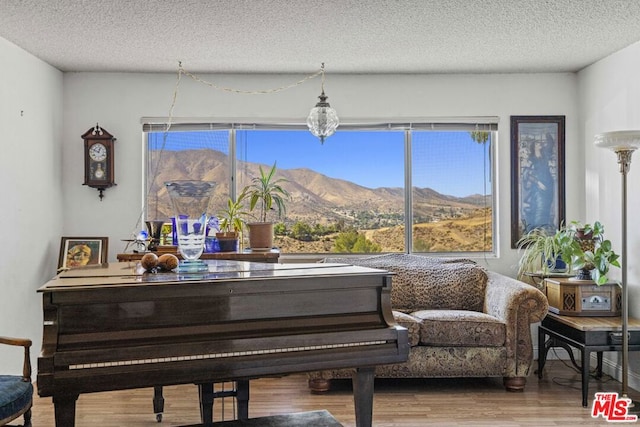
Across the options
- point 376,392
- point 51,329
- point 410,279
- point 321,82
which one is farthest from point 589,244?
point 51,329

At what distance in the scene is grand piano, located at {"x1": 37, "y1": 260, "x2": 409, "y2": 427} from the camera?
2002mm

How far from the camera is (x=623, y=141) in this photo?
11.8 ft

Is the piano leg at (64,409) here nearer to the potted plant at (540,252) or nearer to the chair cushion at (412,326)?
the chair cushion at (412,326)

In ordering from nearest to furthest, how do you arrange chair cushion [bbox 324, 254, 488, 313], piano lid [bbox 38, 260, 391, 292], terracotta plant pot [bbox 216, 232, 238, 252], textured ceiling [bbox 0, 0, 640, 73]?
piano lid [bbox 38, 260, 391, 292] < textured ceiling [bbox 0, 0, 640, 73] < terracotta plant pot [bbox 216, 232, 238, 252] < chair cushion [bbox 324, 254, 488, 313]

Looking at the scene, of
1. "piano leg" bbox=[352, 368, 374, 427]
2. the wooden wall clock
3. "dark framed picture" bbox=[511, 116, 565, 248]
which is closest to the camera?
"piano leg" bbox=[352, 368, 374, 427]

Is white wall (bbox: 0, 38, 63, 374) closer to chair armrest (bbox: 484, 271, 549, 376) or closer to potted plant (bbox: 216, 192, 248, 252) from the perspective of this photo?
potted plant (bbox: 216, 192, 248, 252)

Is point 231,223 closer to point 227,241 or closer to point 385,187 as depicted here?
point 227,241

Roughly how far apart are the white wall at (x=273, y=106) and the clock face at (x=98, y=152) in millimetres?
130

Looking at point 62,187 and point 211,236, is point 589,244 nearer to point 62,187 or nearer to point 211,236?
point 211,236

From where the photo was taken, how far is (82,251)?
479cm

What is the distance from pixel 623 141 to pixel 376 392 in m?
2.26

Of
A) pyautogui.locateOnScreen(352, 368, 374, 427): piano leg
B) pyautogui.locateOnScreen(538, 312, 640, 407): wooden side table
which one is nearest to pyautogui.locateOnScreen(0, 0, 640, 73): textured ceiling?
pyautogui.locateOnScreen(538, 312, 640, 407): wooden side table

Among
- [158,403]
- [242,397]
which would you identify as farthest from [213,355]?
[158,403]

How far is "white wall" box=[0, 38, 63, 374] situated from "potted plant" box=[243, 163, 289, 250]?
5.09 ft
